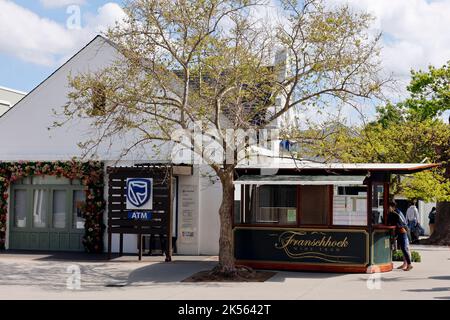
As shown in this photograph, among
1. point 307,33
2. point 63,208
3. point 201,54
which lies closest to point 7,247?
point 63,208

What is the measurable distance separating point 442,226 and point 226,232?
14367 mm

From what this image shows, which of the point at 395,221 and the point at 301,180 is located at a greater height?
the point at 301,180

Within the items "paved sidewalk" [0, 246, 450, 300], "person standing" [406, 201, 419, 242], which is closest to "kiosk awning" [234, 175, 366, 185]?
"paved sidewalk" [0, 246, 450, 300]

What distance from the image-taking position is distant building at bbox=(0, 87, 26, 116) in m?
32.2

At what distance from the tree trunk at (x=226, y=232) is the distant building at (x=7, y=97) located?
717 inches

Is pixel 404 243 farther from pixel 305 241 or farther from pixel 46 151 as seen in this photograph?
pixel 46 151

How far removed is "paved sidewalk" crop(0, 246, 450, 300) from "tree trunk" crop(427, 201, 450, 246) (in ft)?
26.1

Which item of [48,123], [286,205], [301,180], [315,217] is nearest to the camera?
[301,180]

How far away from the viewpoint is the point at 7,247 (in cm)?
2348

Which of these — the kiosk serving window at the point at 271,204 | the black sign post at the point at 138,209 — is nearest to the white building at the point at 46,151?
the black sign post at the point at 138,209

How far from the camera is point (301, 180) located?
17.4 meters

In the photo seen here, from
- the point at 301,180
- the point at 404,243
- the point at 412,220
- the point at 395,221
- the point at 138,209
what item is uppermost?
the point at 301,180

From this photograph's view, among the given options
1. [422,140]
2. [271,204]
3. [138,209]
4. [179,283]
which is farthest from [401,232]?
[422,140]
